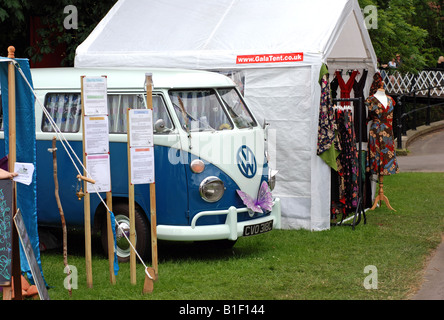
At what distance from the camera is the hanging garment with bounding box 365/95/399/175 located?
1176 cm

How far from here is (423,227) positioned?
1087cm

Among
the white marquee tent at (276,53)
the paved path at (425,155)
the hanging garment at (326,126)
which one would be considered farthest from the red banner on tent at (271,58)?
the paved path at (425,155)

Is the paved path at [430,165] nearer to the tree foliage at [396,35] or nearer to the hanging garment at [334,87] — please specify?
the tree foliage at [396,35]

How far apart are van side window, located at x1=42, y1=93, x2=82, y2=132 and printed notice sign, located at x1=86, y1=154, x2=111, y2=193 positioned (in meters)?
1.78

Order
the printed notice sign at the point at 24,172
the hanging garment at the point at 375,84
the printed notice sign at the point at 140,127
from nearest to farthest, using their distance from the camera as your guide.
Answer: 1. the printed notice sign at the point at 24,172
2. the printed notice sign at the point at 140,127
3. the hanging garment at the point at 375,84

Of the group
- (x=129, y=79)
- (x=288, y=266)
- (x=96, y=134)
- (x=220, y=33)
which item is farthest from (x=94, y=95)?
(x=220, y=33)

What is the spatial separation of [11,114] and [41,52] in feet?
25.2

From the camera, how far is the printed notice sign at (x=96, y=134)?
732cm

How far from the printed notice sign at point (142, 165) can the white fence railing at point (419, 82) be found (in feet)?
64.7

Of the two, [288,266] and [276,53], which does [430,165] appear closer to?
[276,53]

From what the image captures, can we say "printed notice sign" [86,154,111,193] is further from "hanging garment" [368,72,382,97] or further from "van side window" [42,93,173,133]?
"hanging garment" [368,72,382,97]

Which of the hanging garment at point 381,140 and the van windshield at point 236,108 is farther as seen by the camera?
the hanging garment at point 381,140
